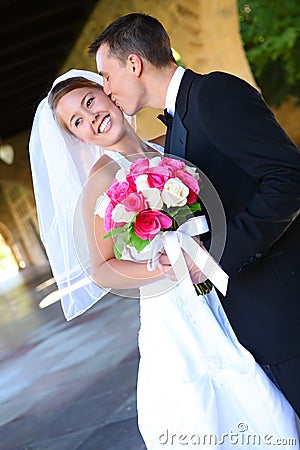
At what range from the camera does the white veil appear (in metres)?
2.30

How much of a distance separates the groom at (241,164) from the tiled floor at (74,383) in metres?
1.41

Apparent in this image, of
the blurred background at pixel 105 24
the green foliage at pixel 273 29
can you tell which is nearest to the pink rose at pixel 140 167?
the blurred background at pixel 105 24

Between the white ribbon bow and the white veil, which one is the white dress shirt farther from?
the white veil

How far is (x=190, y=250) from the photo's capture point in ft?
5.55

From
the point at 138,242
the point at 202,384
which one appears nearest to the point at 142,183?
the point at 138,242

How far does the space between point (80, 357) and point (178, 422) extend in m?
2.97

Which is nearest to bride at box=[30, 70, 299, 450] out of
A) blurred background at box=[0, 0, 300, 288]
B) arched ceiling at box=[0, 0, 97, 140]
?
blurred background at box=[0, 0, 300, 288]

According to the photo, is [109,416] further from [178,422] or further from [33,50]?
[33,50]

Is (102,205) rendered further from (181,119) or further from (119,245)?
(181,119)

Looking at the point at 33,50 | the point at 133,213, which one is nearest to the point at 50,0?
the point at 33,50

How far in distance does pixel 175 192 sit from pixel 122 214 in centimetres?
15

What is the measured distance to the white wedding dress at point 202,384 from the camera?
195cm

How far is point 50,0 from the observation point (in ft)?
25.8

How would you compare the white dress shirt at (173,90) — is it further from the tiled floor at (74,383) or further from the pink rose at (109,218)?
the tiled floor at (74,383)
